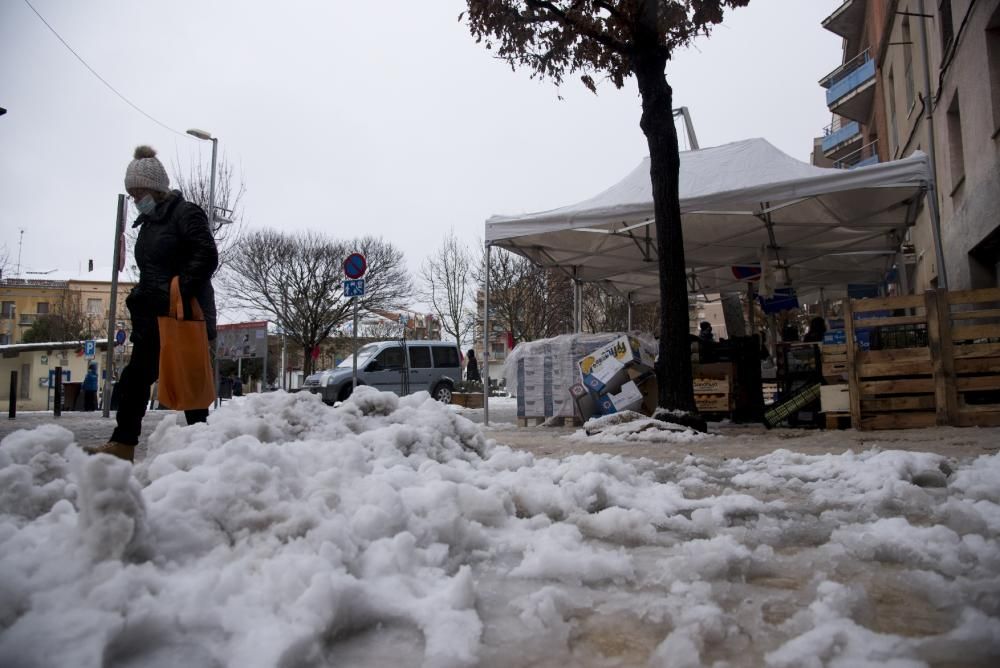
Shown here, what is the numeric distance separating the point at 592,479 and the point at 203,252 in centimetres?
262

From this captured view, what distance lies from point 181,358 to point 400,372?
47.1ft

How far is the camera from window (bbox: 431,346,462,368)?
19.0 metres

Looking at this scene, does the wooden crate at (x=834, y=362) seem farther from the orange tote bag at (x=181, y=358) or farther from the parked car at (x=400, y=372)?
the parked car at (x=400, y=372)

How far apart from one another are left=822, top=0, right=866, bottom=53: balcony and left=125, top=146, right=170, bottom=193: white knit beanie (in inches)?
910

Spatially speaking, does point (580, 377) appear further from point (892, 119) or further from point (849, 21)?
point (849, 21)

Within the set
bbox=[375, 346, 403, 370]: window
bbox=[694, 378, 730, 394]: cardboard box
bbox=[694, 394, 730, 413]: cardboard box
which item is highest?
bbox=[375, 346, 403, 370]: window

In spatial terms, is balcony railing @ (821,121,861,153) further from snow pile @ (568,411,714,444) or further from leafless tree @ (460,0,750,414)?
snow pile @ (568,411,714,444)

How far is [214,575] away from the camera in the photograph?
64.4 inches

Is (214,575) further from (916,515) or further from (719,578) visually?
(916,515)

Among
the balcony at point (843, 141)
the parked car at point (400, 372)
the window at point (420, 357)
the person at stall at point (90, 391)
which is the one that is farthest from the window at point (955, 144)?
the person at stall at point (90, 391)

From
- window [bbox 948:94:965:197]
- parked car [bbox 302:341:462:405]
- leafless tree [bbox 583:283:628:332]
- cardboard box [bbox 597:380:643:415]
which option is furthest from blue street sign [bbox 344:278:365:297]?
leafless tree [bbox 583:283:628:332]

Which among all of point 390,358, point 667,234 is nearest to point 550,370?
point 667,234

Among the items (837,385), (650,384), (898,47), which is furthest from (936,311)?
(898,47)

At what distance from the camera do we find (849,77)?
22125 millimetres
